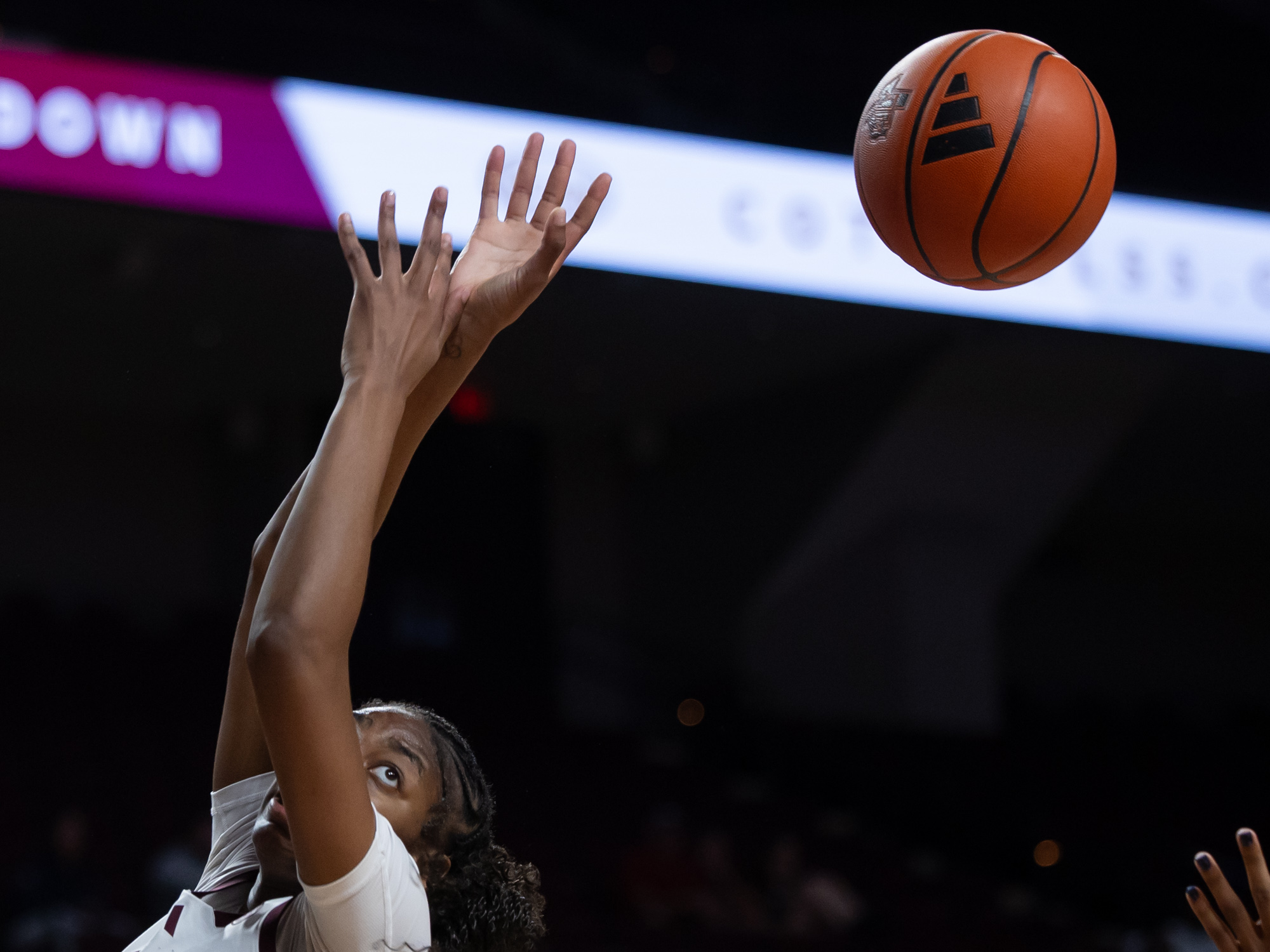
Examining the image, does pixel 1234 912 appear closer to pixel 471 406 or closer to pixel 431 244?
pixel 431 244

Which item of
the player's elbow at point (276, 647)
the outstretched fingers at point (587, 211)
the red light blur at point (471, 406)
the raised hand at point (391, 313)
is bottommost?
the red light blur at point (471, 406)

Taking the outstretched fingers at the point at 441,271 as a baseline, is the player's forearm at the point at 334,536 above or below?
below

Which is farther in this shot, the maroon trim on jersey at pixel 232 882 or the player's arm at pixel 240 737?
the player's arm at pixel 240 737

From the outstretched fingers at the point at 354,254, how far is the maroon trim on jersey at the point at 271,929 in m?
0.58

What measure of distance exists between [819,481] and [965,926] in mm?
3898

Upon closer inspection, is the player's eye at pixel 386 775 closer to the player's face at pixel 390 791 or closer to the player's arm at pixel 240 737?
the player's face at pixel 390 791

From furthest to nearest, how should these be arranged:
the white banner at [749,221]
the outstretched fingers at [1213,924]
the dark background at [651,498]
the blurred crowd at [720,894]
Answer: the dark background at [651,498]
the blurred crowd at [720,894]
the white banner at [749,221]
the outstretched fingers at [1213,924]

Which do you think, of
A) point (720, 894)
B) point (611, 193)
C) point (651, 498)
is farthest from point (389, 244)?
point (651, 498)

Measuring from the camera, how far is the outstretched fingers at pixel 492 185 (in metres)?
1.49

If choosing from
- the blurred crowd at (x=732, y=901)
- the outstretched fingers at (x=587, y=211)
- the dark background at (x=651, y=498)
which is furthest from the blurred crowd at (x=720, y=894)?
the outstretched fingers at (x=587, y=211)

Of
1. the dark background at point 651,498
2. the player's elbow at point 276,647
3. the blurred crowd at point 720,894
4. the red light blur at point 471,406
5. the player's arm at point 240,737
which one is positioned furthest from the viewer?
the red light blur at point 471,406

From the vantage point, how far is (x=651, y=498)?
11672mm

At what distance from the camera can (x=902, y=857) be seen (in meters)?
8.54

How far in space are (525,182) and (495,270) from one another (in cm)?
17
